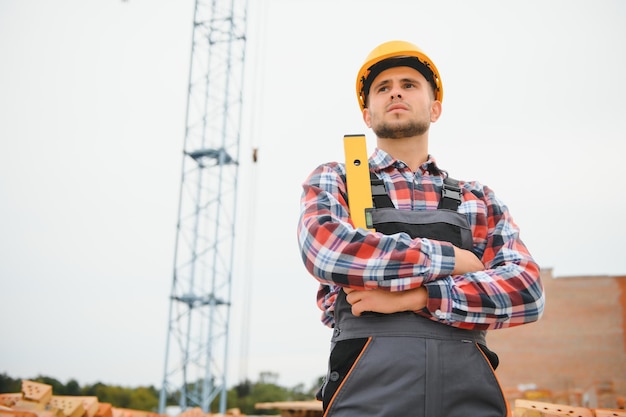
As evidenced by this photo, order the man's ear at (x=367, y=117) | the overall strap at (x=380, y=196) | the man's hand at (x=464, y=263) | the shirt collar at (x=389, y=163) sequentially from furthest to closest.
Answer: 1. the man's ear at (x=367, y=117)
2. the shirt collar at (x=389, y=163)
3. the overall strap at (x=380, y=196)
4. the man's hand at (x=464, y=263)

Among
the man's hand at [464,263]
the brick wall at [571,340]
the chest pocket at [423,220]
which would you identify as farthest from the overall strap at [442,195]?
the brick wall at [571,340]

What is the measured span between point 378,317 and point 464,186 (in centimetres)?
69

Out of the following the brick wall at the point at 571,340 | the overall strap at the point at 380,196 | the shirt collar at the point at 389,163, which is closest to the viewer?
the overall strap at the point at 380,196

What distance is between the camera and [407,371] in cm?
145

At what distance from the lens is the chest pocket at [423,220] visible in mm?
1664

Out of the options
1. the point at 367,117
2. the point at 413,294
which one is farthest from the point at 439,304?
the point at 367,117

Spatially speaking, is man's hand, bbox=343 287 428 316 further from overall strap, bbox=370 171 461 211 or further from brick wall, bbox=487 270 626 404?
brick wall, bbox=487 270 626 404

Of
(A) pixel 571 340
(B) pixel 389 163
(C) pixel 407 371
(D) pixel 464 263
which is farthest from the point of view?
(A) pixel 571 340

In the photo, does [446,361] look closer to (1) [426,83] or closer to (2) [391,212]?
(2) [391,212]

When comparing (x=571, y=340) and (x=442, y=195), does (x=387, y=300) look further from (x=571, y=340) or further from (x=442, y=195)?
(x=571, y=340)

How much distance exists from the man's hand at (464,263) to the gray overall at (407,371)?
0.18m

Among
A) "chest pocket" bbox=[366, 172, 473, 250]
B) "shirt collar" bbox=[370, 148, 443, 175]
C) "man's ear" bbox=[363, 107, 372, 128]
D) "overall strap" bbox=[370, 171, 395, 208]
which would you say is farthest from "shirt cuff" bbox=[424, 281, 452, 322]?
"man's ear" bbox=[363, 107, 372, 128]

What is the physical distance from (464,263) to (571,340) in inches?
796

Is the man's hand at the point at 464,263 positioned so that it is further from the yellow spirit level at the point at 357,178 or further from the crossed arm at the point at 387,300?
the yellow spirit level at the point at 357,178
